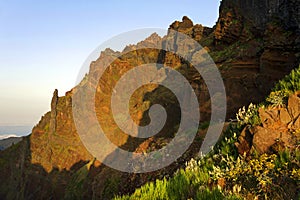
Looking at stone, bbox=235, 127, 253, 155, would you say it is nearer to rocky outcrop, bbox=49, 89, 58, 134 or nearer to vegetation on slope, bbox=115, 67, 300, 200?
vegetation on slope, bbox=115, 67, 300, 200

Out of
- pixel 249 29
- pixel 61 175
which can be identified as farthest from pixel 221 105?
pixel 61 175

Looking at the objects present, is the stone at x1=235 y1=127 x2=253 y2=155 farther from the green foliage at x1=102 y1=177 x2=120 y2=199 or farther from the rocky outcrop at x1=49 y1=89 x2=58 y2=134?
the rocky outcrop at x1=49 y1=89 x2=58 y2=134

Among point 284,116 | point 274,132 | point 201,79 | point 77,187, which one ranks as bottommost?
point 77,187

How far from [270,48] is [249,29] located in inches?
238

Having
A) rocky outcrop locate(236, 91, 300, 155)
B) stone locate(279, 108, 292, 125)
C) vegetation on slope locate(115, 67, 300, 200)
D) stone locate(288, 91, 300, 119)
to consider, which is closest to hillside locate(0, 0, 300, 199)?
rocky outcrop locate(236, 91, 300, 155)

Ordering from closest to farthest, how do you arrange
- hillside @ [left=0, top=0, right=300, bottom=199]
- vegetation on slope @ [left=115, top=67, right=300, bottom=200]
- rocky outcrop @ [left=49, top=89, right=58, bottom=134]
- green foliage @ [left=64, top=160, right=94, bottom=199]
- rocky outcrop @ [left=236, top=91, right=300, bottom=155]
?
vegetation on slope @ [left=115, top=67, right=300, bottom=200], rocky outcrop @ [left=236, top=91, right=300, bottom=155], hillside @ [left=0, top=0, right=300, bottom=199], green foliage @ [left=64, top=160, right=94, bottom=199], rocky outcrop @ [left=49, top=89, right=58, bottom=134]

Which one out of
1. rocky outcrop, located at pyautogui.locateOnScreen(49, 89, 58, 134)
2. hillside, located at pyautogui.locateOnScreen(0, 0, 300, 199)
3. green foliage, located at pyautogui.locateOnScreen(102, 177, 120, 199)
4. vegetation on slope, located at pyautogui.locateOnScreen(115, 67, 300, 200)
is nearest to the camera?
vegetation on slope, located at pyautogui.locateOnScreen(115, 67, 300, 200)

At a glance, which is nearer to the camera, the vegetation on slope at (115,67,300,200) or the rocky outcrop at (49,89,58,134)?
the vegetation on slope at (115,67,300,200)

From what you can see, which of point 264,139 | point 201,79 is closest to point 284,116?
point 264,139

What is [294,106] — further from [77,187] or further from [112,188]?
[77,187]

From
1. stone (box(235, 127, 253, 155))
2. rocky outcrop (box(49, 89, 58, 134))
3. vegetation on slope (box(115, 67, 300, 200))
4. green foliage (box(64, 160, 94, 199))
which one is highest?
rocky outcrop (box(49, 89, 58, 134))

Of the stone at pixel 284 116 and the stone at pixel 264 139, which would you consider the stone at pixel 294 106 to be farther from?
the stone at pixel 264 139

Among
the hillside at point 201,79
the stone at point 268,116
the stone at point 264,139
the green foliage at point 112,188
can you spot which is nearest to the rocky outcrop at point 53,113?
the hillside at point 201,79

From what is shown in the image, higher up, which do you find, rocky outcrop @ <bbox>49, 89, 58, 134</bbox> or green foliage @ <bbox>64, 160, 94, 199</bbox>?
rocky outcrop @ <bbox>49, 89, 58, 134</bbox>
